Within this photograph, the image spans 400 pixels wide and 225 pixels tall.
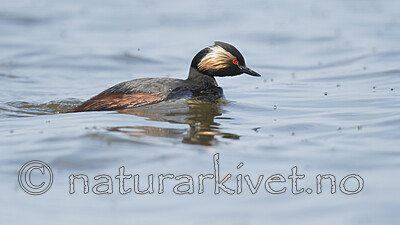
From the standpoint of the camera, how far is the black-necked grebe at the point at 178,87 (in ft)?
30.0

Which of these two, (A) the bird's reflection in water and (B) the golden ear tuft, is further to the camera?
(B) the golden ear tuft

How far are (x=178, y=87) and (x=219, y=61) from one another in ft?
2.79

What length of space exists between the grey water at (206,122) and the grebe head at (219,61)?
61 cm

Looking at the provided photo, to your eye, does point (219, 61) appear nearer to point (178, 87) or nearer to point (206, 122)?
point (178, 87)

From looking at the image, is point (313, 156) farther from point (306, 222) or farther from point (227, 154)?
point (306, 222)

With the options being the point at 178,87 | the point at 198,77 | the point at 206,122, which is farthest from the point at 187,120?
the point at 198,77

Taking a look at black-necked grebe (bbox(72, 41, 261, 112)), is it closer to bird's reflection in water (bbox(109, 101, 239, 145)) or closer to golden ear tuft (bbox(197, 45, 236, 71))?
golden ear tuft (bbox(197, 45, 236, 71))

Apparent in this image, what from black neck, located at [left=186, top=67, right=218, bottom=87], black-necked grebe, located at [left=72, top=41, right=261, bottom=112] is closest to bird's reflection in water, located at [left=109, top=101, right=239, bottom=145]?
black-necked grebe, located at [left=72, top=41, right=261, bottom=112]

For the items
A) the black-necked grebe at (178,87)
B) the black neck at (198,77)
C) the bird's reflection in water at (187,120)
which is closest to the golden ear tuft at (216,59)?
the black-necked grebe at (178,87)

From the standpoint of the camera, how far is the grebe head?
32.1 ft

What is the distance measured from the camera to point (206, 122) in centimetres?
855

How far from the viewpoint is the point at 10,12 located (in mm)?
20391

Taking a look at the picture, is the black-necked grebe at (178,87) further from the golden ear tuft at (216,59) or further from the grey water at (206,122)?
the grey water at (206,122)

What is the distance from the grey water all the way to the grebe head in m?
0.61
